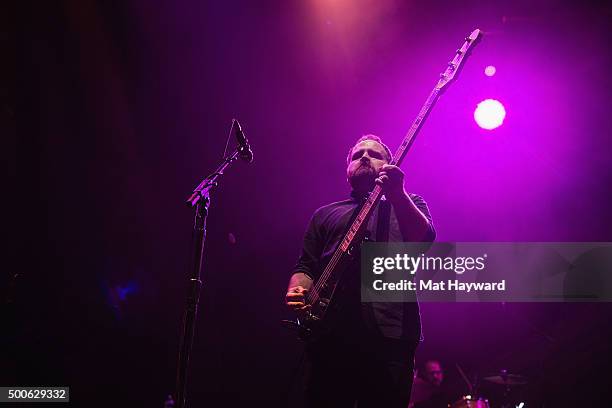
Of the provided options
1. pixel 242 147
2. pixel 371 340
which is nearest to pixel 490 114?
pixel 242 147

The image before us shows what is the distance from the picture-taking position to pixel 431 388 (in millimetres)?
6418

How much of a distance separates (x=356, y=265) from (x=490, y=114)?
14.0ft

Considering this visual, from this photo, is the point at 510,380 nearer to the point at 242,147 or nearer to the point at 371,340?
the point at 371,340

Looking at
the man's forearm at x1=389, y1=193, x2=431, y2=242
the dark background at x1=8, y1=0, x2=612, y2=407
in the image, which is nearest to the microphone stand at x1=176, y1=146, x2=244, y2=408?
the man's forearm at x1=389, y1=193, x2=431, y2=242

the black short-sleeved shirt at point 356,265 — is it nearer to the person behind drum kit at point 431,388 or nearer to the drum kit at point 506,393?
the drum kit at point 506,393

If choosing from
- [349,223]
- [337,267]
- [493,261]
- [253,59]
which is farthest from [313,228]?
[493,261]

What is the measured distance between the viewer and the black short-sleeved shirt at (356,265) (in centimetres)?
224

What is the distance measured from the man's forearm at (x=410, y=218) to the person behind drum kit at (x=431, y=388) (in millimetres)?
4538

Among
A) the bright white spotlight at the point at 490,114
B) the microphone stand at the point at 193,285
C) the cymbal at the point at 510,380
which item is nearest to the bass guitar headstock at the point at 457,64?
the microphone stand at the point at 193,285

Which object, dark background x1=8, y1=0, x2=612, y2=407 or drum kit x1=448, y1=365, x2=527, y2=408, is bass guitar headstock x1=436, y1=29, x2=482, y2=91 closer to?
dark background x1=8, y1=0, x2=612, y2=407

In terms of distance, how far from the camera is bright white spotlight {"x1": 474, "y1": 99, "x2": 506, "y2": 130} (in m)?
5.72

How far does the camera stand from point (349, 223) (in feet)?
9.05

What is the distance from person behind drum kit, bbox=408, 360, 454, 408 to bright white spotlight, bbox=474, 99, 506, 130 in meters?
3.62

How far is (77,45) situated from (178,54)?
115 centimetres
